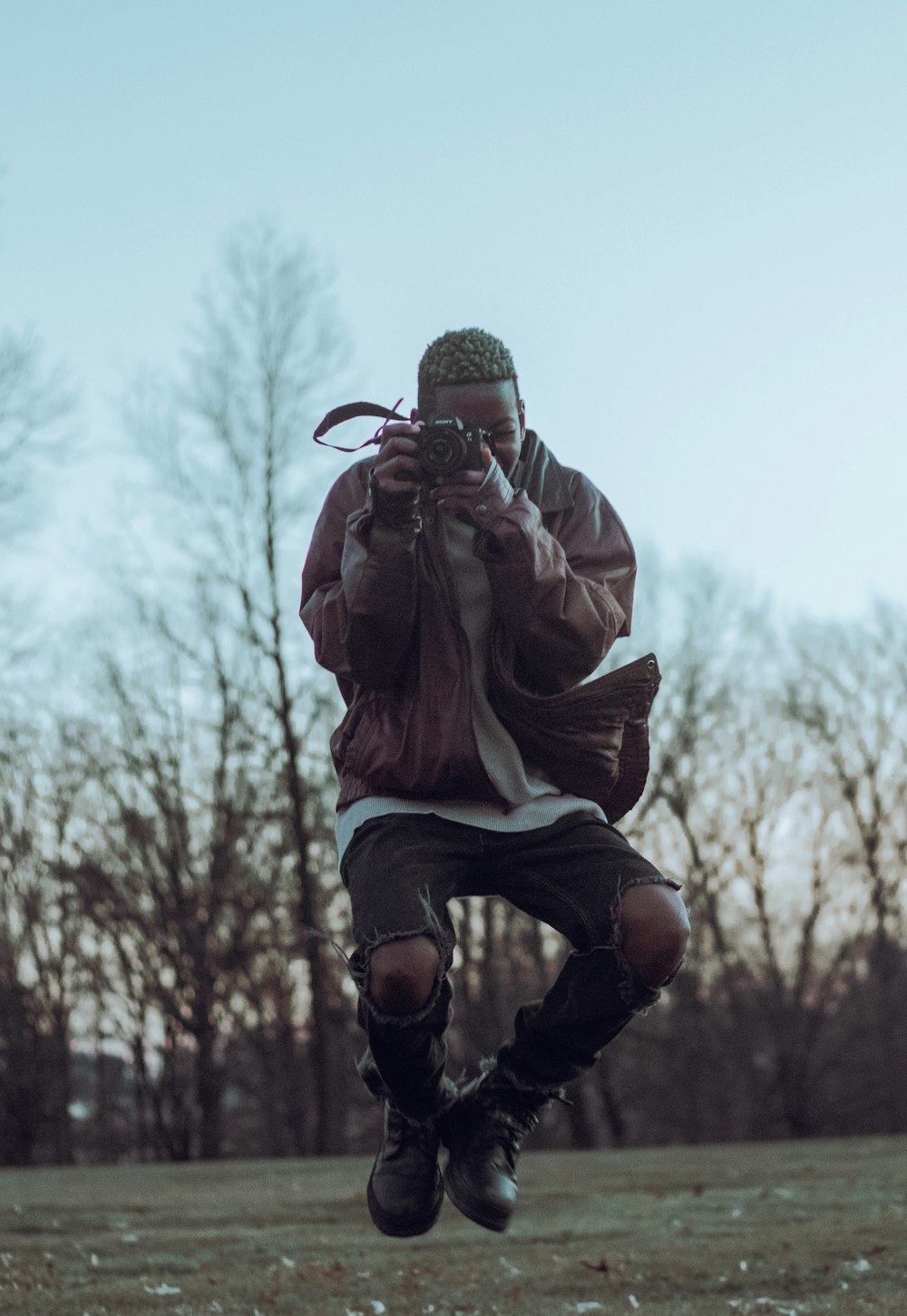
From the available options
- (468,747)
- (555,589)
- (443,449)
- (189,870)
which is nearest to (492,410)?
(443,449)

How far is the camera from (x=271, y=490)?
19.7 metres

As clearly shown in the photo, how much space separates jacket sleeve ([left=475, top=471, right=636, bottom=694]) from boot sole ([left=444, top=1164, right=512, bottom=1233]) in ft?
4.50

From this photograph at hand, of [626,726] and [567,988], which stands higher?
[626,726]

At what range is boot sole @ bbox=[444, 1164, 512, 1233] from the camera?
3512mm

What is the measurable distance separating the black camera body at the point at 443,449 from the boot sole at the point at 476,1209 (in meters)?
1.91

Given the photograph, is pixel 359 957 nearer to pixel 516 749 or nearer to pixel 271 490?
pixel 516 749

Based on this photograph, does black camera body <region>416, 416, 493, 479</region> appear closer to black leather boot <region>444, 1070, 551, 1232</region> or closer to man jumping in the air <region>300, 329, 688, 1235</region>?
man jumping in the air <region>300, 329, 688, 1235</region>

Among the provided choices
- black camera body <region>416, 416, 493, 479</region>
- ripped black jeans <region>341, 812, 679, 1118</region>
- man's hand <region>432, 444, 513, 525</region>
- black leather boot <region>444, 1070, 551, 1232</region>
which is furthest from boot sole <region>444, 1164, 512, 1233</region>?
black camera body <region>416, 416, 493, 479</region>

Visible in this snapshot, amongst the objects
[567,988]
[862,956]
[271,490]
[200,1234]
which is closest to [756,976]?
[862,956]

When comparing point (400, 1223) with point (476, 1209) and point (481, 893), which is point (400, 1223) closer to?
point (476, 1209)

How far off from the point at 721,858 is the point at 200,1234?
25660 mm

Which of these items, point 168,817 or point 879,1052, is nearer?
point 168,817

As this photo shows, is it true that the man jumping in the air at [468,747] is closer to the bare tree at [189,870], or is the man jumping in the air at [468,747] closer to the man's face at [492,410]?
the man's face at [492,410]

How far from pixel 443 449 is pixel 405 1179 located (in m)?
1.96
